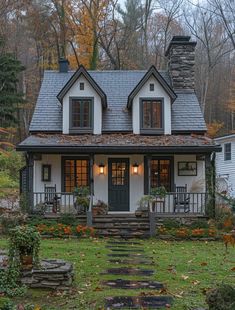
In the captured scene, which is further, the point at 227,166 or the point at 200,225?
the point at 227,166

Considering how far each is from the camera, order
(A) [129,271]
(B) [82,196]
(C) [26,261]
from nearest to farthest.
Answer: (C) [26,261] → (A) [129,271] → (B) [82,196]

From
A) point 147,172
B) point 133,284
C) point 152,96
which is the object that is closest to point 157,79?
point 152,96

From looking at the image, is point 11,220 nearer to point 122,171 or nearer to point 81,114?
point 122,171

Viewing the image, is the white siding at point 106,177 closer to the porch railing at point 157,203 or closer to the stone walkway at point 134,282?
the porch railing at point 157,203

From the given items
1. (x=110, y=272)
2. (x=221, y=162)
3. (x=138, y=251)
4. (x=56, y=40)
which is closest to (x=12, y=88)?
(x=56, y=40)

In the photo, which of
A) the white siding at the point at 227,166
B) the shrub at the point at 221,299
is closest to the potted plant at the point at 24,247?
the shrub at the point at 221,299

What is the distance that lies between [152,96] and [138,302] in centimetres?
1331

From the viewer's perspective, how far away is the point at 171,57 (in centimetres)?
2133

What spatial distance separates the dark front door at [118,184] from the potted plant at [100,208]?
659 millimetres

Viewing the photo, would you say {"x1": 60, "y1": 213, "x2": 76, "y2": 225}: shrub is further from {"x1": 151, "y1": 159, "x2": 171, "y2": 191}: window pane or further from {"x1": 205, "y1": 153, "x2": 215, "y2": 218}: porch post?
{"x1": 205, "y1": 153, "x2": 215, "y2": 218}: porch post

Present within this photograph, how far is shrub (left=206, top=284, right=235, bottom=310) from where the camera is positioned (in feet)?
16.9

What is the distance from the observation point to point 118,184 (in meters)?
18.7

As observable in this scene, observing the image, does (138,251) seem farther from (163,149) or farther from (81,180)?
(81,180)

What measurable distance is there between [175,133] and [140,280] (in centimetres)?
1156
